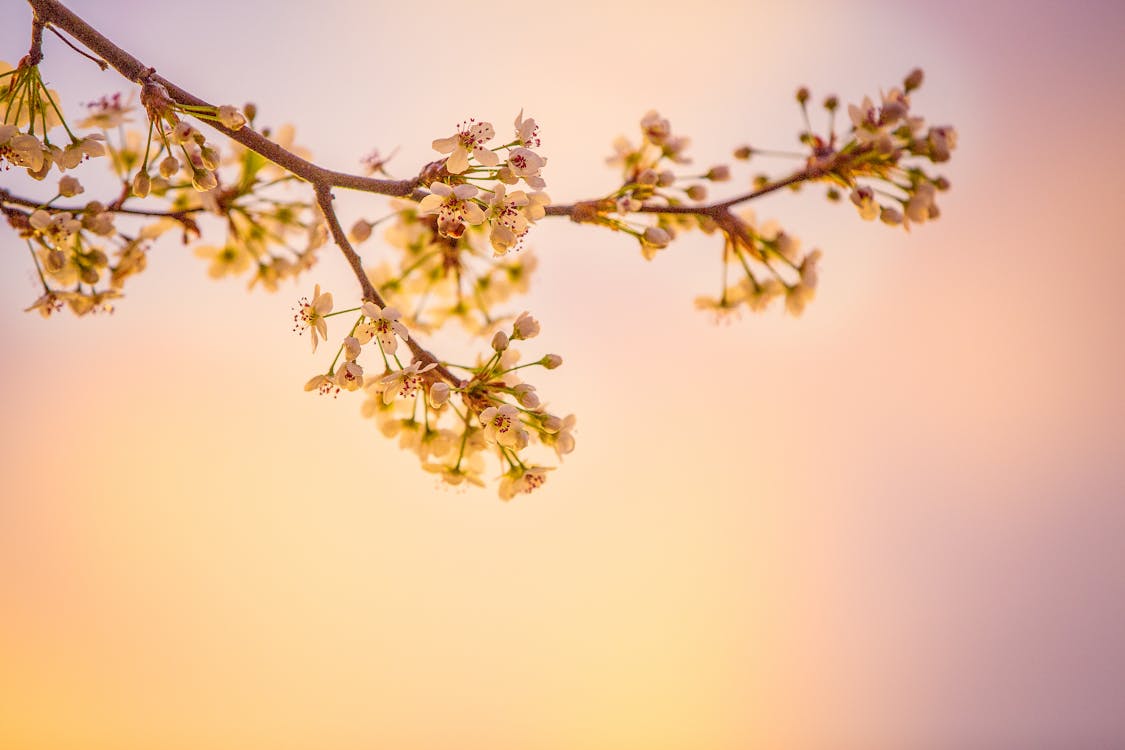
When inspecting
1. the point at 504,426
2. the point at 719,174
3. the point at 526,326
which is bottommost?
the point at 504,426

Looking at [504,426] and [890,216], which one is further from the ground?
[890,216]

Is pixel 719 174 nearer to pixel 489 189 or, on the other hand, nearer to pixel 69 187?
pixel 489 189

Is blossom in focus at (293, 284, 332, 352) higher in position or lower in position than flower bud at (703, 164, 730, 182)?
lower

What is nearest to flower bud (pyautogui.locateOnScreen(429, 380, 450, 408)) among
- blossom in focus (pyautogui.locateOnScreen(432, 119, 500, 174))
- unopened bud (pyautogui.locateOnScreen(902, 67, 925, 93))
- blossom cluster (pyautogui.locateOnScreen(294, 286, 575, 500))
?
blossom cluster (pyautogui.locateOnScreen(294, 286, 575, 500))

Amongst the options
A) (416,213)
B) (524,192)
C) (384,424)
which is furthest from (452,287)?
(524,192)

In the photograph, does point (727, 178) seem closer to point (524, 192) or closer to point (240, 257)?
point (524, 192)

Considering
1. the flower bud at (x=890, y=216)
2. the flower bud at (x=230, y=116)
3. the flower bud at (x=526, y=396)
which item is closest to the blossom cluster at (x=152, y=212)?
the flower bud at (x=230, y=116)

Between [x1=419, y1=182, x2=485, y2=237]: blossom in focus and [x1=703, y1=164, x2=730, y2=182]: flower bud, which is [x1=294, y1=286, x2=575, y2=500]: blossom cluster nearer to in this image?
[x1=419, y1=182, x2=485, y2=237]: blossom in focus

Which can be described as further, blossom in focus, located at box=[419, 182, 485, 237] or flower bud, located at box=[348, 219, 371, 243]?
flower bud, located at box=[348, 219, 371, 243]

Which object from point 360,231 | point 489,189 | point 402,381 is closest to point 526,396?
point 402,381
